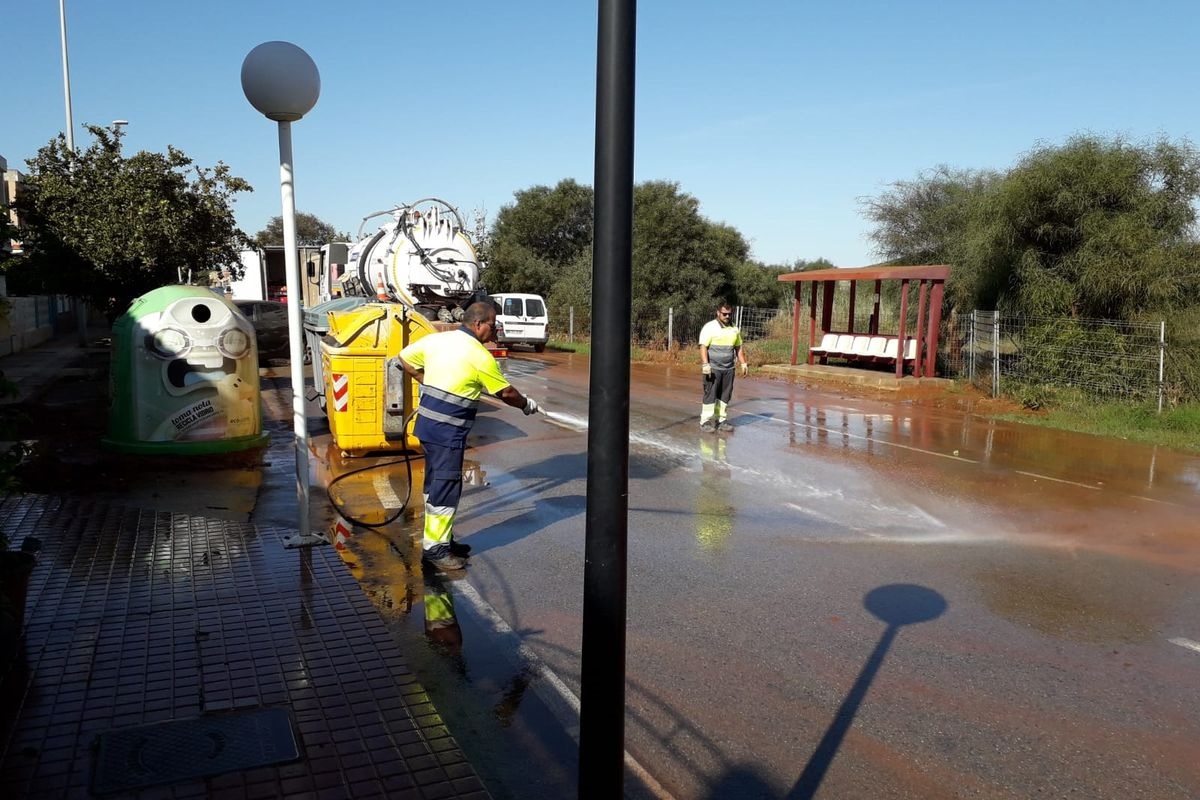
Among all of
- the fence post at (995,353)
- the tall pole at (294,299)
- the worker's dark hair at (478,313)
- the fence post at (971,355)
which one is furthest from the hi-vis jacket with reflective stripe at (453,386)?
the fence post at (971,355)

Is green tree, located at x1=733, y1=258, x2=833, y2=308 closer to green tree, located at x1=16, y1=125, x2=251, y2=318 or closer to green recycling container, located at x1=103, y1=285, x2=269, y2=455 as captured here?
green tree, located at x1=16, y1=125, x2=251, y2=318

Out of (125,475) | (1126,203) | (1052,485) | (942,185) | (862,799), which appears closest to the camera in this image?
(862,799)

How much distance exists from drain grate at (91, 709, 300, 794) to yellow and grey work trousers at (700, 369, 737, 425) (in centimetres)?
898

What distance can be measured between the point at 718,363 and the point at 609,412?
32.5 ft

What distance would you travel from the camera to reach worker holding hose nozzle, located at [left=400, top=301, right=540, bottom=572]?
19.7 ft

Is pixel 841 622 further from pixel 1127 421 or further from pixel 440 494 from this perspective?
pixel 1127 421

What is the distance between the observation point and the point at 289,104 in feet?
19.0

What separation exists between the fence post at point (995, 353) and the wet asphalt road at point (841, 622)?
5879 millimetres

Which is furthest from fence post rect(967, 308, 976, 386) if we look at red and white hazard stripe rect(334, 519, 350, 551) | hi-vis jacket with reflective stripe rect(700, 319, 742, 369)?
red and white hazard stripe rect(334, 519, 350, 551)

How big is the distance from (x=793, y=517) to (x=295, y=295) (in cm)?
444

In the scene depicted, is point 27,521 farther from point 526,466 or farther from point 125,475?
point 526,466

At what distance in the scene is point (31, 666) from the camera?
4223mm

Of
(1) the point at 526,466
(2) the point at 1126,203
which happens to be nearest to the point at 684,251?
(2) the point at 1126,203

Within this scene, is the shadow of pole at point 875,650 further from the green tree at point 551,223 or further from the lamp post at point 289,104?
the green tree at point 551,223
